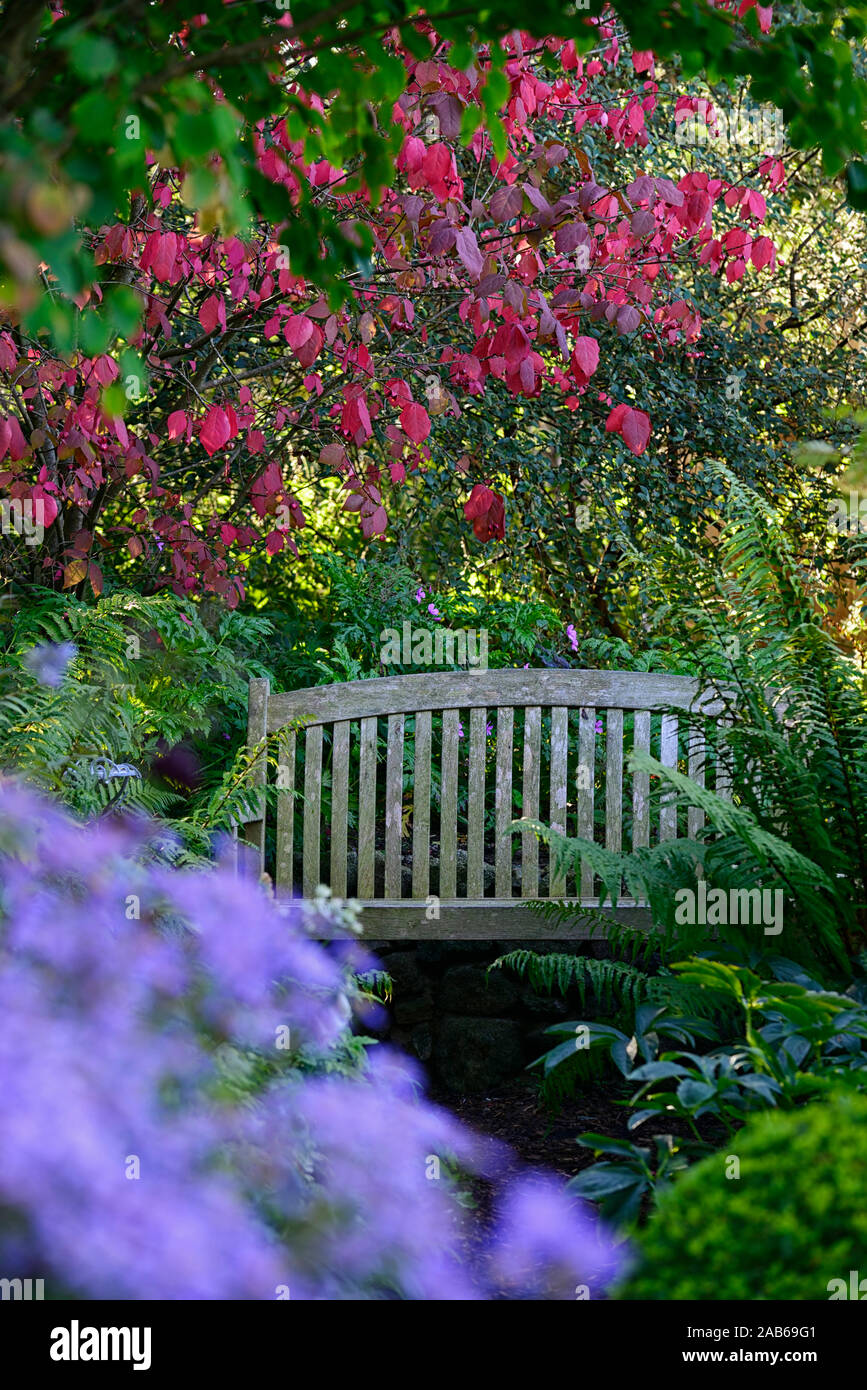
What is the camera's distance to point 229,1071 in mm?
1699

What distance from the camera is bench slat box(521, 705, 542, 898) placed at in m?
4.04

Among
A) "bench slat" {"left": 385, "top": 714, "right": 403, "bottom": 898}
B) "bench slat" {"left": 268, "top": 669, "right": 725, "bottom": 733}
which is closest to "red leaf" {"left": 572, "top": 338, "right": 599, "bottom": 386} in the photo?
"bench slat" {"left": 268, "top": 669, "right": 725, "bottom": 733}

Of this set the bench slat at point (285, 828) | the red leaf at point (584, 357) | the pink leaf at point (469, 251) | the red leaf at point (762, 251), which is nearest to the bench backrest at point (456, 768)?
the bench slat at point (285, 828)

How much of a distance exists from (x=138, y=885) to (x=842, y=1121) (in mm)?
1051

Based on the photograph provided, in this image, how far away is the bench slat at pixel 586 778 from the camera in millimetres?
4039

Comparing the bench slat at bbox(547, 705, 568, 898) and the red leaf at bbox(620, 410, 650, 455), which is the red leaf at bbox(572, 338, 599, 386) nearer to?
the red leaf at bbox(620, 410, 650, 455)

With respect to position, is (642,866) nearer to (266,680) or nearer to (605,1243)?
(605,1243)

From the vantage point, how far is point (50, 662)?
9.51 ft

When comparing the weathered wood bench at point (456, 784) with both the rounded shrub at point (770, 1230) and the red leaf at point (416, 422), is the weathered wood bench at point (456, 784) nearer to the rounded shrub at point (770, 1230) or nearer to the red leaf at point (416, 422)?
the red leaf at point (416, 422)

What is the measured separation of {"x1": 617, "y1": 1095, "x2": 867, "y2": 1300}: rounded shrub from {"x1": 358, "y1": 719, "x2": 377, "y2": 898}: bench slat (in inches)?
100

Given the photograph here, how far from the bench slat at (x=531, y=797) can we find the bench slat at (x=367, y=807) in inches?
20.2

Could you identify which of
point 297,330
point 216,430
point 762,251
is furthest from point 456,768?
point 762,251

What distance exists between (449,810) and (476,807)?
9 centimetres

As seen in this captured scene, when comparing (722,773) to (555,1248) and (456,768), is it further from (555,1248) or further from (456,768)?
(555,1248)
